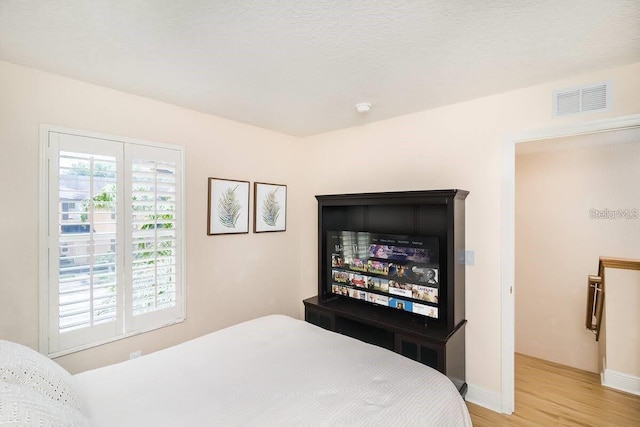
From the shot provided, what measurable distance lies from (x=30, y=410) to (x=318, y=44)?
1.92 m

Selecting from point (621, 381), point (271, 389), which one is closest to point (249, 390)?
point (271, 389)

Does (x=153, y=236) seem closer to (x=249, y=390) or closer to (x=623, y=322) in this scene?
(x=249, y=390)

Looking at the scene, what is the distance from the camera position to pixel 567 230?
126 inches

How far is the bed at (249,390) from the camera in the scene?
118cm

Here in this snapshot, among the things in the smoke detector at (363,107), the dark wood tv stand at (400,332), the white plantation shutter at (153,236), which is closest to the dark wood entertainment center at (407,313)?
the dark wood tv stand at (400,332)

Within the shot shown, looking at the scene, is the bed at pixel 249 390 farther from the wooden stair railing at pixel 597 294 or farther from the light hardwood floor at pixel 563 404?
the wooden stair railing at pixel 597 294

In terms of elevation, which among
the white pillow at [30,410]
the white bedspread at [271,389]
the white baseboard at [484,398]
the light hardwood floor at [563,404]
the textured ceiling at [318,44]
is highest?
the textured ceiling at [318,44]

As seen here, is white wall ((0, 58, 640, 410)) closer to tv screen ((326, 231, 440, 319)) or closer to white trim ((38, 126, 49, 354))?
white trim ((38, 126, 49, 354))

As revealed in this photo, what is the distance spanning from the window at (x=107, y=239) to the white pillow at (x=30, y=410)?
131cm

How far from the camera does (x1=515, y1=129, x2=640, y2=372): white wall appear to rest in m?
2.91

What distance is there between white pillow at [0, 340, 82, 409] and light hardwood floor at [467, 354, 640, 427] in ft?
8.39

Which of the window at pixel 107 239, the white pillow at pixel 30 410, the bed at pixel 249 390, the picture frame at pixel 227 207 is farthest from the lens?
the picture frame at pixel 227 207

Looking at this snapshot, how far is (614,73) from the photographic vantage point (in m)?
1.99

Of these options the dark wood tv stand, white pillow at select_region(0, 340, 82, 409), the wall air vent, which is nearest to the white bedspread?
white pillow at select_region(0, 340, 82, 409)
